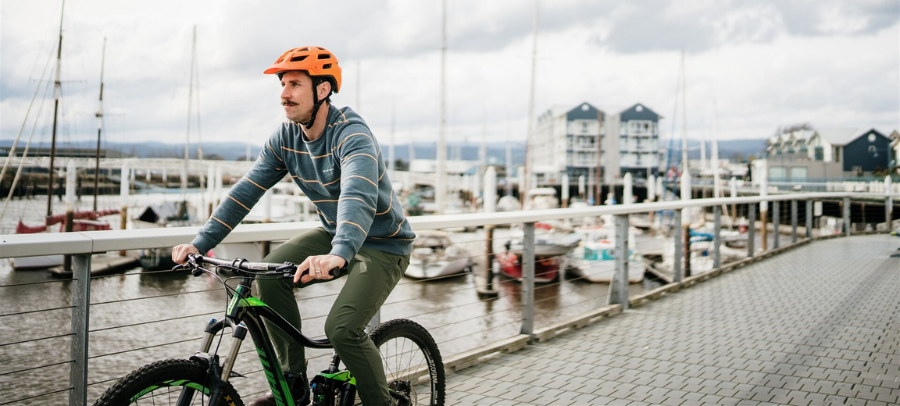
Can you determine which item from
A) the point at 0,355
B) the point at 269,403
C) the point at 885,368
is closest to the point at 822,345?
the point at 885,368

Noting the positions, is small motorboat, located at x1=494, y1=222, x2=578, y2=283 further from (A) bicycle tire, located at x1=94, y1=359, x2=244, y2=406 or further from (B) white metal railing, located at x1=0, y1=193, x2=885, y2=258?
(A) bicycle tire, located at x1=94, y1=359, x2=244, y2=406

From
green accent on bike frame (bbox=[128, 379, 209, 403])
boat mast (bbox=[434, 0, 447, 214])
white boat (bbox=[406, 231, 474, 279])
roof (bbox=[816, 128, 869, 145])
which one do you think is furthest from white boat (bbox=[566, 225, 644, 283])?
roof (bbox=[816, 128, 869, 145])

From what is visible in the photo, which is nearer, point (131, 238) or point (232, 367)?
point (232, 367)

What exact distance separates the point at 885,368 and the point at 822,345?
2.08ft

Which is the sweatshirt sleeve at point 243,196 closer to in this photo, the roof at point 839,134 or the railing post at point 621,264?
the railing post at point 621,264

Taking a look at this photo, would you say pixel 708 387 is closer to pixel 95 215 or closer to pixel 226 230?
pixel 226 230

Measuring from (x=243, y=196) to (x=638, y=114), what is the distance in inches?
3598

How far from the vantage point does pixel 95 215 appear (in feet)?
106

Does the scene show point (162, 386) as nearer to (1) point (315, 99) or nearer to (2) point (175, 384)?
(2) point (175, 384)

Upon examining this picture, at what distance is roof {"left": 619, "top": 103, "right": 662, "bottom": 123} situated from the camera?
89.7 m

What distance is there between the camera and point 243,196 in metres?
2.69

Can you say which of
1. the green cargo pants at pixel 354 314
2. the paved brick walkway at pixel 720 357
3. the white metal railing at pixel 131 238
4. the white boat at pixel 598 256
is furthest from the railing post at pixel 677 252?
the white boat at pixel 598 256

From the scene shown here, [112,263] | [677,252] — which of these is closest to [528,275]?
[677,252]

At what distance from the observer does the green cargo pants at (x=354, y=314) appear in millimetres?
2463
